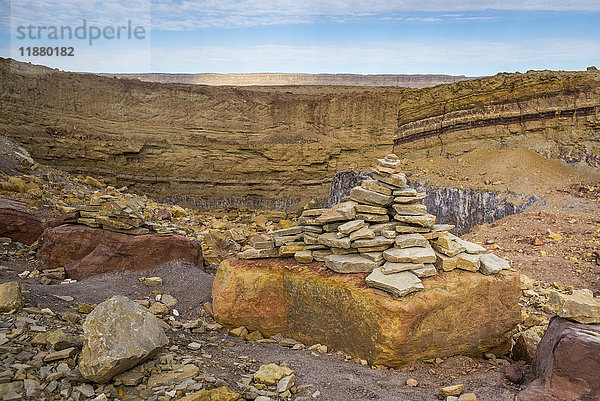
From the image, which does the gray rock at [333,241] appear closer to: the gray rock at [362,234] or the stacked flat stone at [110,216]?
the gray rock at [362,234]

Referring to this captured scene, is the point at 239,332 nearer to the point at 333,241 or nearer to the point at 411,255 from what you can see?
the point at 333,241

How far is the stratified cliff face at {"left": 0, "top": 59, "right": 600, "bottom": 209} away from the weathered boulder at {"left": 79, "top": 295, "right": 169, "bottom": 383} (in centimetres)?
1268

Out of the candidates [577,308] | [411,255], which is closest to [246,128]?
[411,255]

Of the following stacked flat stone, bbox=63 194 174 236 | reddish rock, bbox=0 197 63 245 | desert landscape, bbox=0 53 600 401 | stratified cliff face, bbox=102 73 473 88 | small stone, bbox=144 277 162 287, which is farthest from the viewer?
stratified cliff face, bbox=102 73 473 88

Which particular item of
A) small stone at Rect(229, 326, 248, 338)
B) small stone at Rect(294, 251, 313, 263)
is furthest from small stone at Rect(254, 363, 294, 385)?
small stone at Rect(294, 251, 313, 263)

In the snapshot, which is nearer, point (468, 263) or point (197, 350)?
point (197, 350)

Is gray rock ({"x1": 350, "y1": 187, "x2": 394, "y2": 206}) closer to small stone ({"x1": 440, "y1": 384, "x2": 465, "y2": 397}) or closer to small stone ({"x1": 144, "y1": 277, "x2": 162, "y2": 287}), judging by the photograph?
small stone ({"x1": 440, "y1": 384, "x2": 465, "y2": 397})

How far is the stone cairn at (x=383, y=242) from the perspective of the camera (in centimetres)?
426

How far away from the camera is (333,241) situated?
4.64 meters

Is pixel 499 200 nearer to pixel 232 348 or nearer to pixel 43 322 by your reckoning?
pixel 232 348

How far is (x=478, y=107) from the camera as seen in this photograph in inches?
532

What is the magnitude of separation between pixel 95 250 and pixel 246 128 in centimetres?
1208

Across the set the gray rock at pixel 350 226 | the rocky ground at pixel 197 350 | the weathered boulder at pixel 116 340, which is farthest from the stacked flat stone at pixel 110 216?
the gray rock at pixel 350 226

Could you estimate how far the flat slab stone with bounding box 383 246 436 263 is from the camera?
424 cm
